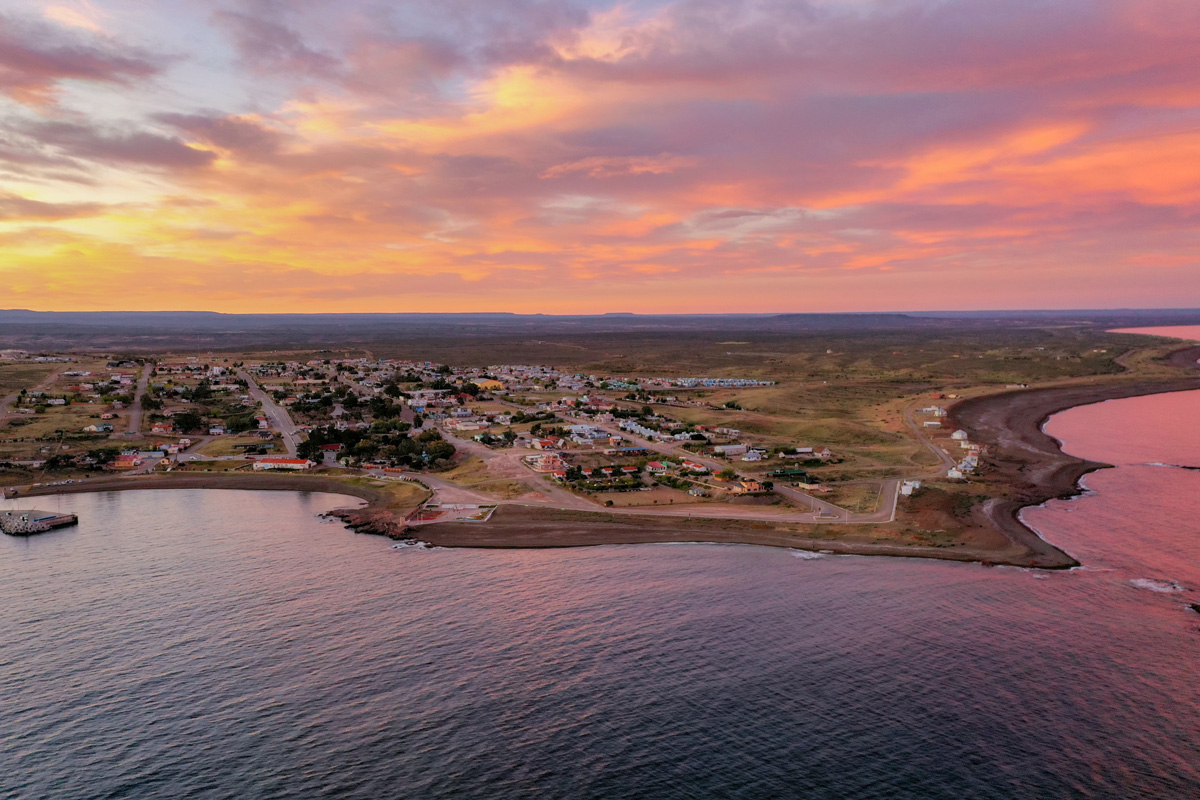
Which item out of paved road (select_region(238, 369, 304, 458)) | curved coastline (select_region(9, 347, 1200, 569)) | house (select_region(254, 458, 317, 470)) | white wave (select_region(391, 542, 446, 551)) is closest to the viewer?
curved coastline (select_region(9, 347, 1200, 569))

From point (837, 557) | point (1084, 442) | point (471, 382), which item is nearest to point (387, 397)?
point (471, 382)

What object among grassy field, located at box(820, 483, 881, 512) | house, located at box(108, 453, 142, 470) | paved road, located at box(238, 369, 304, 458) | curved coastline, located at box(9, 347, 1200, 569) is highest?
paved road, located at box(238, 369, 304, 458)

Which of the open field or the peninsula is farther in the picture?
the open field

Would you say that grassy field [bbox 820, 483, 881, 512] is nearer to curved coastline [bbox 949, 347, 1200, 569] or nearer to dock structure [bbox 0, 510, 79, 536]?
curved coastline [bbox 949, 347, 1200, 569]

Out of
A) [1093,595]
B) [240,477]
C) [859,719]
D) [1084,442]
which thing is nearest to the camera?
[859,719]

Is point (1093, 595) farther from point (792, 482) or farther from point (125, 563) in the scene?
point (125, 563)

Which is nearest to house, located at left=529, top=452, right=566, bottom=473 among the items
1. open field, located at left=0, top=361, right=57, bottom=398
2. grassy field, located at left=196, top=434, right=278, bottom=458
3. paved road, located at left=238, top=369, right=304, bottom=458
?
paved road, located at left=238, top=369, right=304, bottom=458
